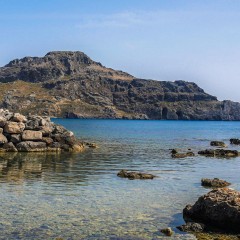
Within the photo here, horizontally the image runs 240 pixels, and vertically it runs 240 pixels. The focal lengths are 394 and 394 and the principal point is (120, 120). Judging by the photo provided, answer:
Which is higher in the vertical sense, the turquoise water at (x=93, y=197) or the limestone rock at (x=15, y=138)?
A: the limestone rock at (x=15, y=138)

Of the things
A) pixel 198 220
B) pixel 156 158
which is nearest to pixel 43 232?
pixel 198 220

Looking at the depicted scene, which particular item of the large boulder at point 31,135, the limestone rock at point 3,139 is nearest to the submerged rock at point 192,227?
the large boulder at point 31,135

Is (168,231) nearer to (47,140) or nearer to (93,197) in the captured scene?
(93,197)

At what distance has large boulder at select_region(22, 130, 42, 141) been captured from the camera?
6034 centimetres

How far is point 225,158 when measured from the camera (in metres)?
59.1

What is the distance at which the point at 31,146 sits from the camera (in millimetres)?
59781

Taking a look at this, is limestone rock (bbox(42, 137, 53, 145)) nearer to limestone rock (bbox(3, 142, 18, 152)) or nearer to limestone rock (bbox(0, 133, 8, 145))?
limestone rock (bbox(3, 142, 18, 152))

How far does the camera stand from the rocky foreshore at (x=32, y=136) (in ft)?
196

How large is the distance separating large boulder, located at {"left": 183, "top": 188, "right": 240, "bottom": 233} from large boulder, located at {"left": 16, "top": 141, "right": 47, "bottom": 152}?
3942 cm

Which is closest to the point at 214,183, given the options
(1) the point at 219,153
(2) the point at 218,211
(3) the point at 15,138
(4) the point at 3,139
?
(2) the point at 218,211

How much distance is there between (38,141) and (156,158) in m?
18.7

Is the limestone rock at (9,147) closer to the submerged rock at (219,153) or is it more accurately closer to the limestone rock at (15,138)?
the limestone rock at (15,138)

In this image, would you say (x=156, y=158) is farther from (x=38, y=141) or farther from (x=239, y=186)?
(x=239, y=186)

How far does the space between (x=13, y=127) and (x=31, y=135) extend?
9.80 feet
